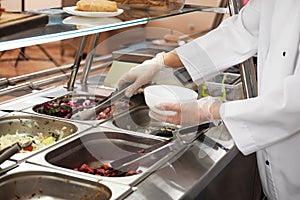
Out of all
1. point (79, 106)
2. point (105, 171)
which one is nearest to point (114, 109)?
point (79, 106)

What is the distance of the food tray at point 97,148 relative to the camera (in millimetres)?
1194

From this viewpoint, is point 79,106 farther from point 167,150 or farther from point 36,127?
point 167,150

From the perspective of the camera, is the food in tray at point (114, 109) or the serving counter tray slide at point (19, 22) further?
the food in tray at point (114, 109)

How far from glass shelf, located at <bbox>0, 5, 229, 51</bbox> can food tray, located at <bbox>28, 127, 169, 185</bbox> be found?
29 cm

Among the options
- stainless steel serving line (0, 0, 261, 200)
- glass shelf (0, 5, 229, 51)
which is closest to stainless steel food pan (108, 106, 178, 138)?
stainless steel serving line (0, 0, 261, 200)

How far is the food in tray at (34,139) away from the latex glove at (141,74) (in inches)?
8.3

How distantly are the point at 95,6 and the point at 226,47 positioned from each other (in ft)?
1.53

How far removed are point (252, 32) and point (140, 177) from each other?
628mm

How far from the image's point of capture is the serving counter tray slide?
38.5 inches

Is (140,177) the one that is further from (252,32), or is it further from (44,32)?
(252,32)

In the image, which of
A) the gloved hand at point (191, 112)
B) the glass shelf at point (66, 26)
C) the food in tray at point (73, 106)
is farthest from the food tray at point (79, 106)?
the glass shelf at point (66, 26)

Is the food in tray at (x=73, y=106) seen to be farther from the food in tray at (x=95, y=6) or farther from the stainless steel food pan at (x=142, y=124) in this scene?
the food in tray at (x=95, y=6)

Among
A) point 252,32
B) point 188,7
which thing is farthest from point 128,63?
point 252,32

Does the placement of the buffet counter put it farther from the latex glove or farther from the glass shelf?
the glass shelf
